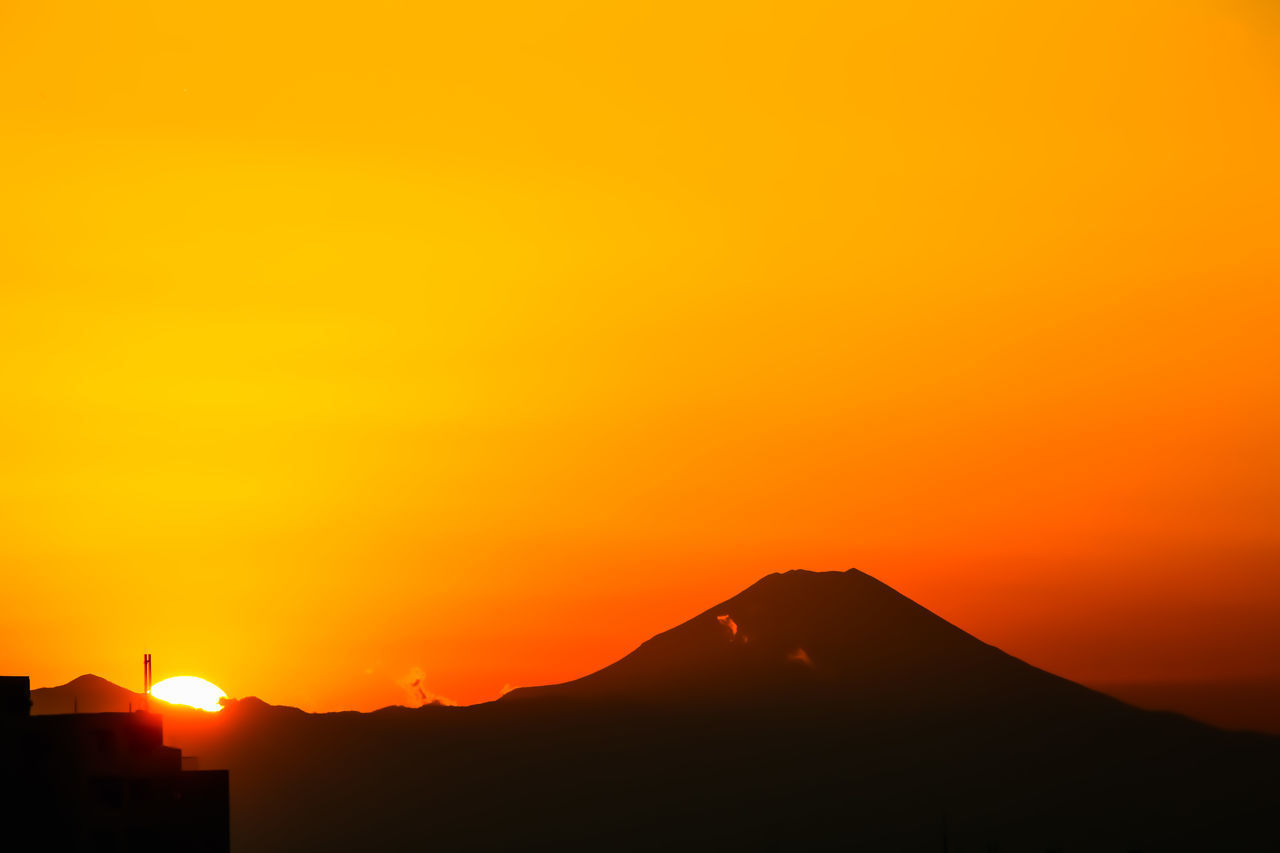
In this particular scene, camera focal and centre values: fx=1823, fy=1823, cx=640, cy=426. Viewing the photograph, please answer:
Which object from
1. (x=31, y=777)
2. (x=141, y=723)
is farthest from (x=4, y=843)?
(x=141, y=723)

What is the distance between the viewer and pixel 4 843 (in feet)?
286

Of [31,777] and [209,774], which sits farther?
[209,774]

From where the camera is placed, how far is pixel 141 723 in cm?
9319

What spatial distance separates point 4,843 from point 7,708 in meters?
6.49

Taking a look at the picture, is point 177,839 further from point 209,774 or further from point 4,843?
point 4,843

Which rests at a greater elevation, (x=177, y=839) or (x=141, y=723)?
(x=141, y=723)

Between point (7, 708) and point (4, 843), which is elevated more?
point (7, 708)

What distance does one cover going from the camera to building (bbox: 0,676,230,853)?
88562 mm

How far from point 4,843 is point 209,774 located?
11149 millimetres

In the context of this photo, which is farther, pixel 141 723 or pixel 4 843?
pixel 141 723

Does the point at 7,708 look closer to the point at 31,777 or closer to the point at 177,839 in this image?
the point at 31,777

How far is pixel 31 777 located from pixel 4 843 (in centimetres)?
341

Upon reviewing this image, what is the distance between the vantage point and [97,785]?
90.7 meters

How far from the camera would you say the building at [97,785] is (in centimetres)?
8856
